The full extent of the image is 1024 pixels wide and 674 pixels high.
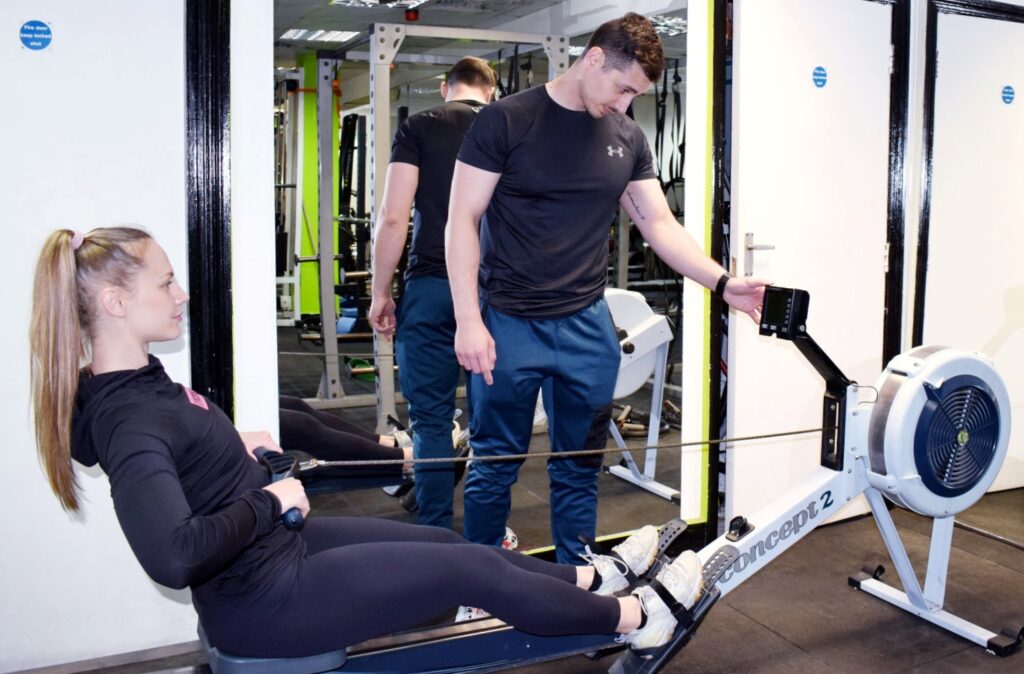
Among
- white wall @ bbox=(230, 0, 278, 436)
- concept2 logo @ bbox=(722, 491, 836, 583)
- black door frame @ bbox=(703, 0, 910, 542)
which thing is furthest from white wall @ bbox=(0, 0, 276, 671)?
black door frame @ bbox=(703, 0, 910, 542)

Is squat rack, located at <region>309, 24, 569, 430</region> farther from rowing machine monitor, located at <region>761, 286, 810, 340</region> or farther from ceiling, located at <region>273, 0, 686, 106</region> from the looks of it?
rowing machine monitor, located at <region>761, 286, 810, 340</region>

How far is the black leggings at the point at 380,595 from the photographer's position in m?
1.61

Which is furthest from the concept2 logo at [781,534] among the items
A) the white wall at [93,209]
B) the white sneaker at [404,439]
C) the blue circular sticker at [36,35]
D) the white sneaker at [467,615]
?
the blue circular sticker at [36,35]

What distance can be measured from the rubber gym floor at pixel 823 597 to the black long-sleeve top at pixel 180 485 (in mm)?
532

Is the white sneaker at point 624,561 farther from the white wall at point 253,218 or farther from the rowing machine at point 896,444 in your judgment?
the white wall at point 253,218

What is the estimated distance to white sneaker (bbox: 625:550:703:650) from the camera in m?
2.01

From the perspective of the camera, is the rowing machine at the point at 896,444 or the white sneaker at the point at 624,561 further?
the rowing machine at the point at 896,444

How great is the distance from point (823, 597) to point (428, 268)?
4.98 feet

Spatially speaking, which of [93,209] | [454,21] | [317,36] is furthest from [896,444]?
[317,36]

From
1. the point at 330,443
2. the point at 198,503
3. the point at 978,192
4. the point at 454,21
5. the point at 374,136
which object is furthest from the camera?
→ the point at 454,21

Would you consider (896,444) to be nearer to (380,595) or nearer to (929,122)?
(380,595)

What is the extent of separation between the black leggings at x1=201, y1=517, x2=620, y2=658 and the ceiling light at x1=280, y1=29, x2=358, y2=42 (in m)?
7.20

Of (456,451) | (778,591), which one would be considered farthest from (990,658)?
(456,451)

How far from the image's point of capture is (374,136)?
420 centimetres
